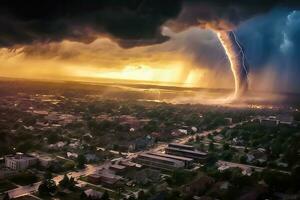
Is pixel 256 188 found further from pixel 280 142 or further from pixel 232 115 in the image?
pixel 232 115

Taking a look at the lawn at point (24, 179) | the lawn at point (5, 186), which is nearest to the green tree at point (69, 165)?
the lawn at point (24, 179)

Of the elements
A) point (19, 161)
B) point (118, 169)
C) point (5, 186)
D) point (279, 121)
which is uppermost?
point (279, 121)

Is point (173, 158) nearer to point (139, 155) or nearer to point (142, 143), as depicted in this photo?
point (139, 155)

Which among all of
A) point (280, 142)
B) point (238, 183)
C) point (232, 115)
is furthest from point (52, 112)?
point (238, 183)

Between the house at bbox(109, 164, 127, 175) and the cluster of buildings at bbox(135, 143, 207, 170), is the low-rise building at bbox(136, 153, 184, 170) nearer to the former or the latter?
the cluster of buildings at bbox(135, 143, 207, 170)

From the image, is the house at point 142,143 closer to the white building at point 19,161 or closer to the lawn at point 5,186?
the white building at point 19,161

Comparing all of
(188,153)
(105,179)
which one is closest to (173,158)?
(188,153)

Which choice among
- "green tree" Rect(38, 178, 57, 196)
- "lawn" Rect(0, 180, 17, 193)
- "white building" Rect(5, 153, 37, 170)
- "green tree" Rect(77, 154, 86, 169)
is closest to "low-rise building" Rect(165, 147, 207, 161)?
"green tree" Rect(77, 154, 86, 169)

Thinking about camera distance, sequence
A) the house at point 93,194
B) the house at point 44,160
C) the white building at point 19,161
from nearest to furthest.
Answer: the house at point 93,194 → the white building at point 19,161 → the house at point 44,160
